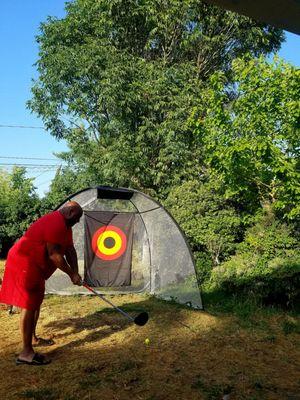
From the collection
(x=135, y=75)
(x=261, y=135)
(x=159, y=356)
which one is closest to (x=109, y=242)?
(x=261, y=135)

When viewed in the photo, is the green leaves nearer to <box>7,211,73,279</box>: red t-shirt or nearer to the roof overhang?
<box>7,211,73,279</box>: red t-shirt

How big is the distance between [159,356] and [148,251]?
456cm

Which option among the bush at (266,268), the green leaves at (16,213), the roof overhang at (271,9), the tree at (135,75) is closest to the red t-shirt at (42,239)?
the roof overhang at (271,9)

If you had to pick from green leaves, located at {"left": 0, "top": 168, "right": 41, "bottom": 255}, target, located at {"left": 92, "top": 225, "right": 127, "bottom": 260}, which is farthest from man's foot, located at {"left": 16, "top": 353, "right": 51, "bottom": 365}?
green leaves, located at {"left": 0, "top": 168, "right": 41, "bottom": 255}

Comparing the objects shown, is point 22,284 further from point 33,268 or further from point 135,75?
point 135,75

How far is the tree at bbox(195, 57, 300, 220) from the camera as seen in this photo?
26.6 feet

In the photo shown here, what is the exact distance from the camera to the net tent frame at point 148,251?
842 cm

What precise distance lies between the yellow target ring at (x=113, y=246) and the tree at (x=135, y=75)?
4247 mm

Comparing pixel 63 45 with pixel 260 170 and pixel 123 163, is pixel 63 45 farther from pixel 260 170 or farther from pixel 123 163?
pixel 260 170

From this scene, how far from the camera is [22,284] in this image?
460 cm

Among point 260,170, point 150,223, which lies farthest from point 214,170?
point 150,223

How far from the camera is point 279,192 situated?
892 centimetres

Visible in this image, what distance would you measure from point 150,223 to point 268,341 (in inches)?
165

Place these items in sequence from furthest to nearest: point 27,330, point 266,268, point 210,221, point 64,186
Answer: point 64,186 < point 210,221 < point 266,268 < point 27,330
